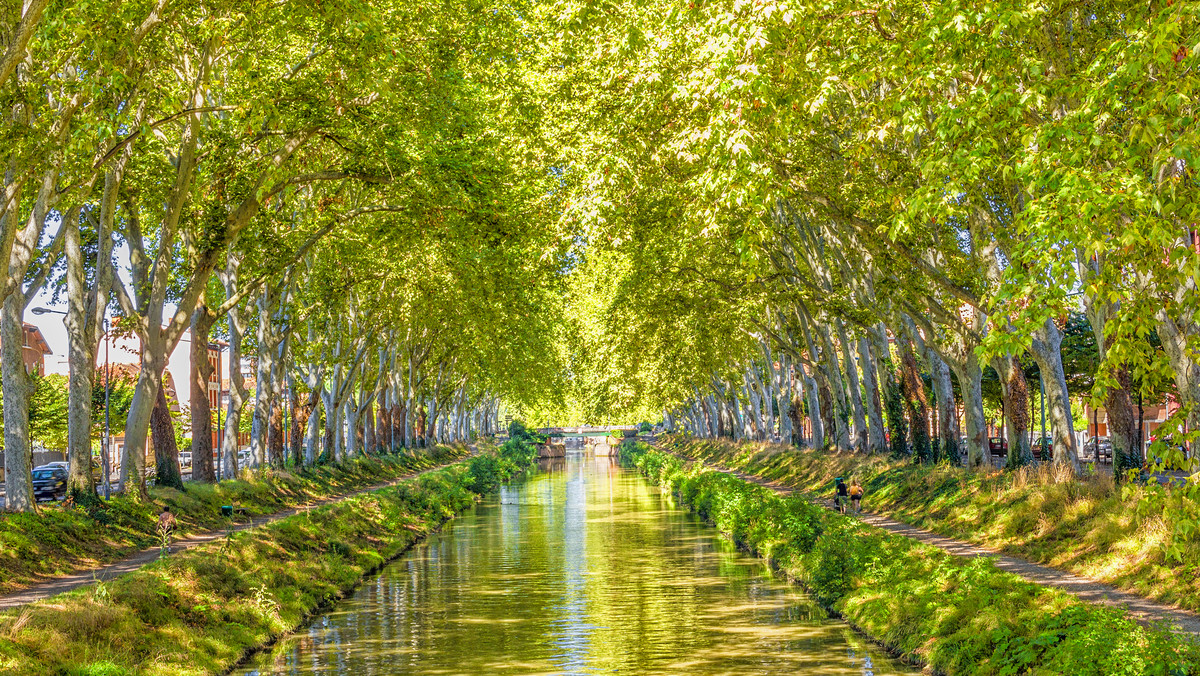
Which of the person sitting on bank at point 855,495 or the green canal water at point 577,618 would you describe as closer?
the green canal water at point 577,618

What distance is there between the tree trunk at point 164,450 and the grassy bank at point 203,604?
345cm

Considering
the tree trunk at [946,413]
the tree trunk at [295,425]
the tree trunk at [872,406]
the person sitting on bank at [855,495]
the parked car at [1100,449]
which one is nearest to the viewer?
the person sitting on bank at [855,495]

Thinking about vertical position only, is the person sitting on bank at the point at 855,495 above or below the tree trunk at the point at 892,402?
below

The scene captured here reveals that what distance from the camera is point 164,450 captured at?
27.6 meters

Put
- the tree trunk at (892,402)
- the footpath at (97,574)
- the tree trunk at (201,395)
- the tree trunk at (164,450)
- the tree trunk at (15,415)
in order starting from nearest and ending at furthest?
the footpath at (97,574) → the tree trunk at (15,415) → the tree trunk at (164,450) → the tree trunk at (201,395) → the tree trunk at (892,402)

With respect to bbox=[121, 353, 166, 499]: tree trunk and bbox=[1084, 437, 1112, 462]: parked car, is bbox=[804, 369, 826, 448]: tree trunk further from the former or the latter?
bbox=[121, 353, 166, 499]: tree trunk

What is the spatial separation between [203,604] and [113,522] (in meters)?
6.04

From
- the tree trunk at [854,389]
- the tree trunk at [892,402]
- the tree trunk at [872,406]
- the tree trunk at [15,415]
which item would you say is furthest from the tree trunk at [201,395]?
the tree trunk at [872,406]

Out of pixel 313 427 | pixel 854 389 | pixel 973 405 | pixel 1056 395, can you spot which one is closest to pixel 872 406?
pixel 854 389

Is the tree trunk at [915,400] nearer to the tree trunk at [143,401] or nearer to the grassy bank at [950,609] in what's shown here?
the grassy bank at [950,609]

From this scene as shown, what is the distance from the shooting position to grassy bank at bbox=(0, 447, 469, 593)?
61.8ft

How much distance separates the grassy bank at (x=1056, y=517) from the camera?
15656 mm

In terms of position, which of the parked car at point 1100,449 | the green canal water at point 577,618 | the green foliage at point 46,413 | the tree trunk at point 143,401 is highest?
the green foliage at point 46,413

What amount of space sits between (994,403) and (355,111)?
4229 cm
